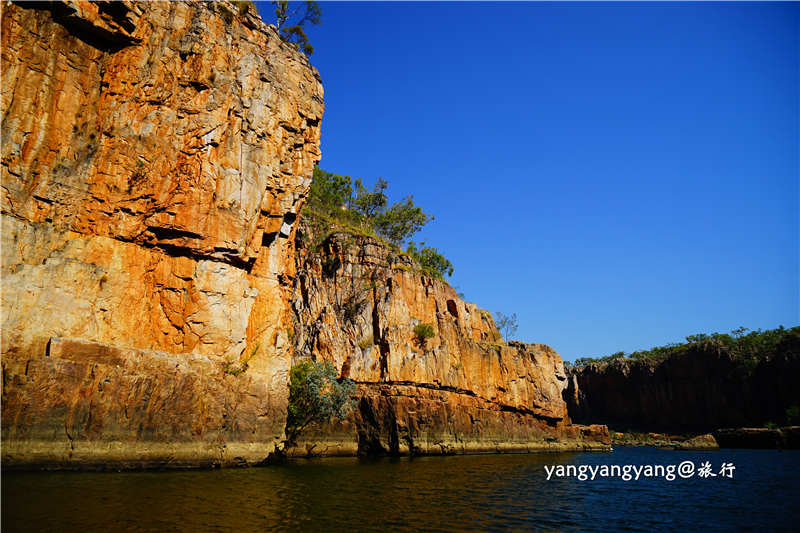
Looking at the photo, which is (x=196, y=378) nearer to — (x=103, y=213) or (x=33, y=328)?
(x=33, y=328)

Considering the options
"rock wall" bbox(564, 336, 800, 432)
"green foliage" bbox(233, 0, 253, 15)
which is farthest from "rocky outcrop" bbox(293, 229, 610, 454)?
"rock wall" bbox(564, 336, 800, 432)

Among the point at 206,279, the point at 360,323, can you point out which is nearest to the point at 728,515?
the point at 206,279

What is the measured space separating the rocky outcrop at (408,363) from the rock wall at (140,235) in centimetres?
1830

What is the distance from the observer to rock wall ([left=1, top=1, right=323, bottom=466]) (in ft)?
86.4

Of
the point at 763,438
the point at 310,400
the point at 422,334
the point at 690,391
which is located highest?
the point at 422,334

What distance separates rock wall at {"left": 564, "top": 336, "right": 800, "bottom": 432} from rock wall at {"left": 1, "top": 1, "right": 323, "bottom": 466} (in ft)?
309

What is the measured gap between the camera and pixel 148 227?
32.4m

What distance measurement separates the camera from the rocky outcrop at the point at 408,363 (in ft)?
181

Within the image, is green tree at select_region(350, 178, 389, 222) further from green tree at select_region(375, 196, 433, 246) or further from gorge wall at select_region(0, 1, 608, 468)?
gorge wall at select_region(0, 1, 608, 468)

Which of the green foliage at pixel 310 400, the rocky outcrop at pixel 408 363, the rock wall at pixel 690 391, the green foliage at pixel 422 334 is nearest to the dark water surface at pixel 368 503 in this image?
the green foliage at pixel 310 400

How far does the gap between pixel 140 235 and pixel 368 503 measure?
74.9ft

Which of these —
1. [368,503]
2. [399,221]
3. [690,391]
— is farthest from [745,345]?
[368,503]

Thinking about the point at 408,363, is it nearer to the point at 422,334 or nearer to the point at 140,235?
the point at 422,334

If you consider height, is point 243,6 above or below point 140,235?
above
